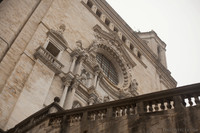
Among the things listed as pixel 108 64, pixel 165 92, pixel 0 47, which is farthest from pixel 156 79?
pixel 165 92

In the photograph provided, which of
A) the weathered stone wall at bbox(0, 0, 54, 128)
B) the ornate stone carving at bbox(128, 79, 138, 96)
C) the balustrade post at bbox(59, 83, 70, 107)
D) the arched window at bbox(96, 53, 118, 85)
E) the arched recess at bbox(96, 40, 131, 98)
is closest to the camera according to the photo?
the weathered stone wall at bbox(0, 0, 54, 128)

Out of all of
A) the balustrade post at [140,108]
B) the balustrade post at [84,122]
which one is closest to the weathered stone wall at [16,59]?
the balustrade post at [84,122]

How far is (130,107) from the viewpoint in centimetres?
766

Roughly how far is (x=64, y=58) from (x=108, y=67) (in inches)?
225

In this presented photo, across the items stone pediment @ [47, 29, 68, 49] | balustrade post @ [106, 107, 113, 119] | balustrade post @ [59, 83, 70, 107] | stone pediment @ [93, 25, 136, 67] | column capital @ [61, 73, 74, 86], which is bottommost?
balustrade post @ [106, 107, 113, 119]

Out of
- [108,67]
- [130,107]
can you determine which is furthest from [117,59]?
[130,107]

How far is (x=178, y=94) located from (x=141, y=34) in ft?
88.1

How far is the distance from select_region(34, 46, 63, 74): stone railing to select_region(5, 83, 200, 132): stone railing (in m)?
4.96

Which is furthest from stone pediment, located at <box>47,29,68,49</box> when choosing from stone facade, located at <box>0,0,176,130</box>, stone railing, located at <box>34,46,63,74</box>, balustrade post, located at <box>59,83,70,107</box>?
balustrade post, located at <box>59,83,70,107</box>

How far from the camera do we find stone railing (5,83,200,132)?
691cm

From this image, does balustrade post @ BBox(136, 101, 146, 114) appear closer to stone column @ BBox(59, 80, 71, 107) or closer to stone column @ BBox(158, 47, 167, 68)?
stone column @ BBox(59, 80, 71, 107)

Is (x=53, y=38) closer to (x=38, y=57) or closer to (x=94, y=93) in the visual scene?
(x=38, y=57)

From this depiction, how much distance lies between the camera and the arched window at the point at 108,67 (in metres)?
19.9

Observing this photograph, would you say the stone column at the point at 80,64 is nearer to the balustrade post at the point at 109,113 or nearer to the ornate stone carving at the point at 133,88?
the ornate stone carving at the point at 133,88
